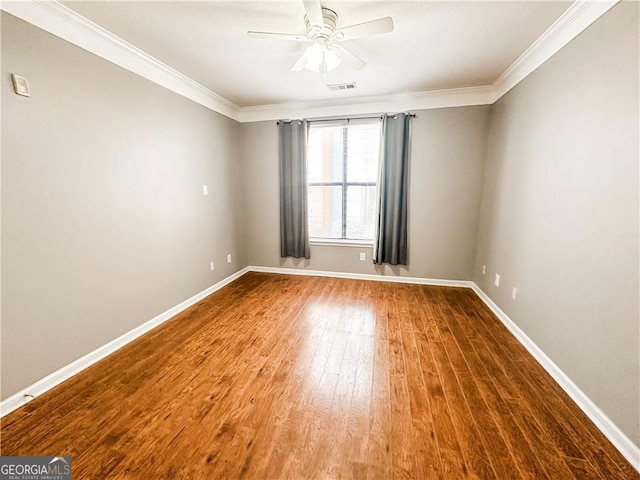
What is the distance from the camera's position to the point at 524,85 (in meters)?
2.54

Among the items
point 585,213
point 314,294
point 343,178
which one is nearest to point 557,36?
point 585,213

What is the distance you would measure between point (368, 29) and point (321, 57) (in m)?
0.52

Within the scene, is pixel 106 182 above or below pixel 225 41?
below

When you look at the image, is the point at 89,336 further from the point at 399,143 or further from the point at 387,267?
the point at 399,143

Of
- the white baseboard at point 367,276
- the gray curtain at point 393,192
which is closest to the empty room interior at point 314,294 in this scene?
the gray curtain at point 393,192

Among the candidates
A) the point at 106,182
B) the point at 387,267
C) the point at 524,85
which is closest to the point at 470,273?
the point at 387,267

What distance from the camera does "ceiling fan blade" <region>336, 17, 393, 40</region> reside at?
1.66 metres

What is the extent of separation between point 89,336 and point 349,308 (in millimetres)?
2412

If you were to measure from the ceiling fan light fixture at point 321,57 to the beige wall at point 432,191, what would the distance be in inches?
72.1

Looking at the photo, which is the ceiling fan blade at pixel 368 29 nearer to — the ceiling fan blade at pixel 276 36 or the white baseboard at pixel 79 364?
the ceiling fan blade at pixel 276 36

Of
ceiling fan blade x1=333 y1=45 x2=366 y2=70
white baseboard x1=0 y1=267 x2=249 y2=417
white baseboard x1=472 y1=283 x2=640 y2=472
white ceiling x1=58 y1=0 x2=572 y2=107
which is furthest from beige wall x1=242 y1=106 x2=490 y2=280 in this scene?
white baseboard x1=0 y1=267 x2=249 y2=417

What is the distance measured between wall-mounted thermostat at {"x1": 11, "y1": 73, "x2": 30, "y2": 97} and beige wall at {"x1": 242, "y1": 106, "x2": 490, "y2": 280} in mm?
2671

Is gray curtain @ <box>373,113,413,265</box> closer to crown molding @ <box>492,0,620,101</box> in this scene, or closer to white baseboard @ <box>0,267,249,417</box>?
crown molding @ <box>492,0,620,101</box>

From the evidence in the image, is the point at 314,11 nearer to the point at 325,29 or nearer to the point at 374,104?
the point at 325,29
